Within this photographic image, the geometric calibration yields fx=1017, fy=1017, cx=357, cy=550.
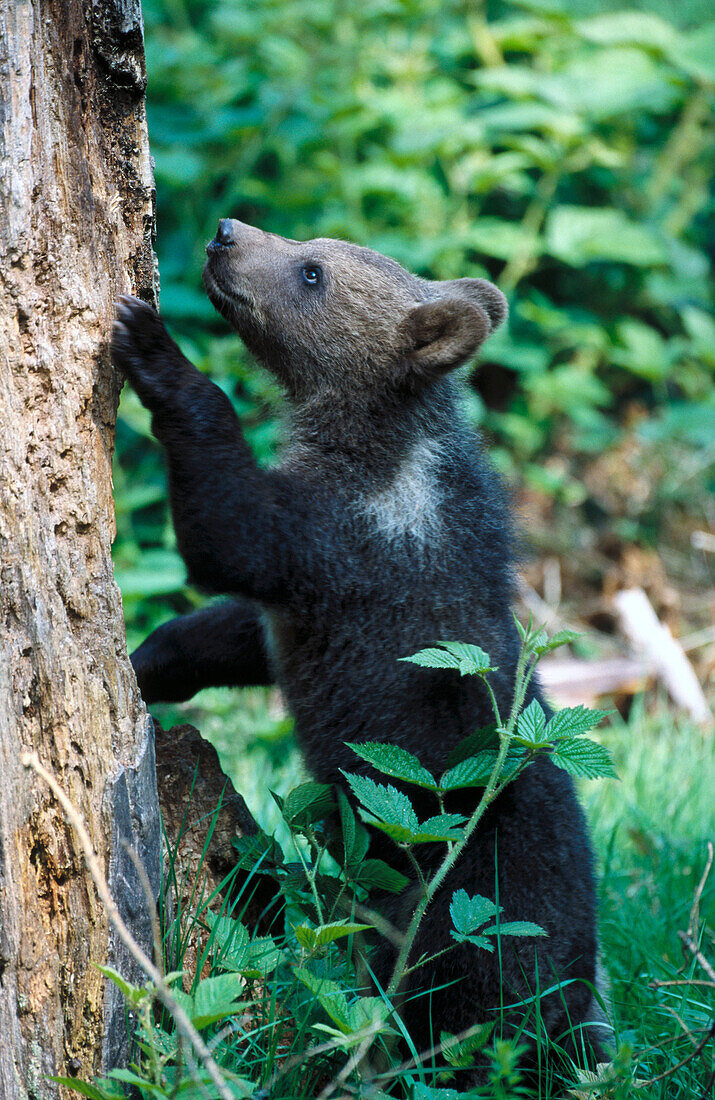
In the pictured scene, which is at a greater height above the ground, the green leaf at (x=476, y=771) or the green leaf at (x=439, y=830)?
the green leaf at (x=476, y=771)

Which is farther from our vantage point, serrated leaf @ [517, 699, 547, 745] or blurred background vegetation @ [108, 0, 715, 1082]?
blurred background vegetation @ [108, 0, 715, 1082]

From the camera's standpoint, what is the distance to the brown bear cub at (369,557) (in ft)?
8.48

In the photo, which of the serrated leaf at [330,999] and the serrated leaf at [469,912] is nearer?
the serrated leaf at [330,999]

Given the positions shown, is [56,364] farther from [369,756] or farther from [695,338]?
[695,338]

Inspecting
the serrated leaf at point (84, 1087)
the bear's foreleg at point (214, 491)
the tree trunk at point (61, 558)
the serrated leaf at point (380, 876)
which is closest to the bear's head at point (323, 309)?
the bear's foreleg at point (214, 491)

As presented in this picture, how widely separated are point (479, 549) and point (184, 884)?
1.23 m

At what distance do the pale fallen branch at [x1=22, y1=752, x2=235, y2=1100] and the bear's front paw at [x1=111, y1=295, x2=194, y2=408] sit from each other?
95 cm

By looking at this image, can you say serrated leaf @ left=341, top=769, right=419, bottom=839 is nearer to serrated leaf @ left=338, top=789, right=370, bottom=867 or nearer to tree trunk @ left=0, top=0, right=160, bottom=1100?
serrated leaf @ left=338, top=789, right=370, bottom=867

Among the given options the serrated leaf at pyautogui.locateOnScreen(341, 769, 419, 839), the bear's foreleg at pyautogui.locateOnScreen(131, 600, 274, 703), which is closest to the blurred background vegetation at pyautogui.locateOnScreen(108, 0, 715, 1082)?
the bear's foreleg at pyautogui.locateOnScreen(131, 600, 274, 703)

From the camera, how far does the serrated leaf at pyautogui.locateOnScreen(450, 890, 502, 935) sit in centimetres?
224

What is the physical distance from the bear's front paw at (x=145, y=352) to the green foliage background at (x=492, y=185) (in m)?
2.42

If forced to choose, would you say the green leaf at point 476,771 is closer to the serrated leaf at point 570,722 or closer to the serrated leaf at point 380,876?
the serrated leaf at point 570,722

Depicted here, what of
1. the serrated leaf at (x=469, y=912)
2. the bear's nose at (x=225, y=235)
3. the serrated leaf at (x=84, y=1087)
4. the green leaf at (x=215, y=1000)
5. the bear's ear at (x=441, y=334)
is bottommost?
the serrated leaf at (x=469, y=912)

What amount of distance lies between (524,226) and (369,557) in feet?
16.5
